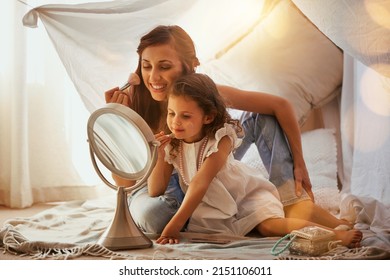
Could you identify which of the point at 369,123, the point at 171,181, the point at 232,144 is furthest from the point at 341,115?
the point at 171,181

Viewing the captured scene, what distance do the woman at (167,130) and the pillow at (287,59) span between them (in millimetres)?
96

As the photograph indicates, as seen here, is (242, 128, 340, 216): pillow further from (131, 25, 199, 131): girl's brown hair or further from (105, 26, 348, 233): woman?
(131, 25, 199, 131): girl's brown hair

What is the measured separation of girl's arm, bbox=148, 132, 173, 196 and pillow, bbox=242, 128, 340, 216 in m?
0.20

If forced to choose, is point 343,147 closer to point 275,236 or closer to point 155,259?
point 275,236

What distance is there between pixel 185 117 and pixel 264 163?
0.26m

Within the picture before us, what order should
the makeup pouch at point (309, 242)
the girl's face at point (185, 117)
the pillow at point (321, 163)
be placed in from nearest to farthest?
the makeup pouch at point (309, 242), the girl's face at point (185, 117), the pillow at point (321, 163)

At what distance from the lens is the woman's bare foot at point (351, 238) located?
136cm

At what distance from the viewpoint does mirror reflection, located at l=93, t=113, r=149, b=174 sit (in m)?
1.37

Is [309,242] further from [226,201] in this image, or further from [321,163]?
[321,163]

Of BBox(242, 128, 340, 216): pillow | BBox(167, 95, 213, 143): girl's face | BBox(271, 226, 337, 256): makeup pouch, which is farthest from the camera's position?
BBox(242, 128, 340, 216): pillow

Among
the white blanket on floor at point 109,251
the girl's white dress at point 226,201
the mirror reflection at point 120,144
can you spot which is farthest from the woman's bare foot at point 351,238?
the mirror reflection at point 120,144

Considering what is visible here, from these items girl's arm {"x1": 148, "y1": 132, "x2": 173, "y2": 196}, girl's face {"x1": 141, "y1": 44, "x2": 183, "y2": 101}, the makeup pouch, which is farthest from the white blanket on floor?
girl's face {"x1": 141, "y1": 44, "x2": 183, "y2": 101}

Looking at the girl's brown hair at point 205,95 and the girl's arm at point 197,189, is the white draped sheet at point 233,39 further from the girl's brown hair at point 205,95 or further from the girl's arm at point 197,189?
the girl's arm at point 197,189

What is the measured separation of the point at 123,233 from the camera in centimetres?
138
